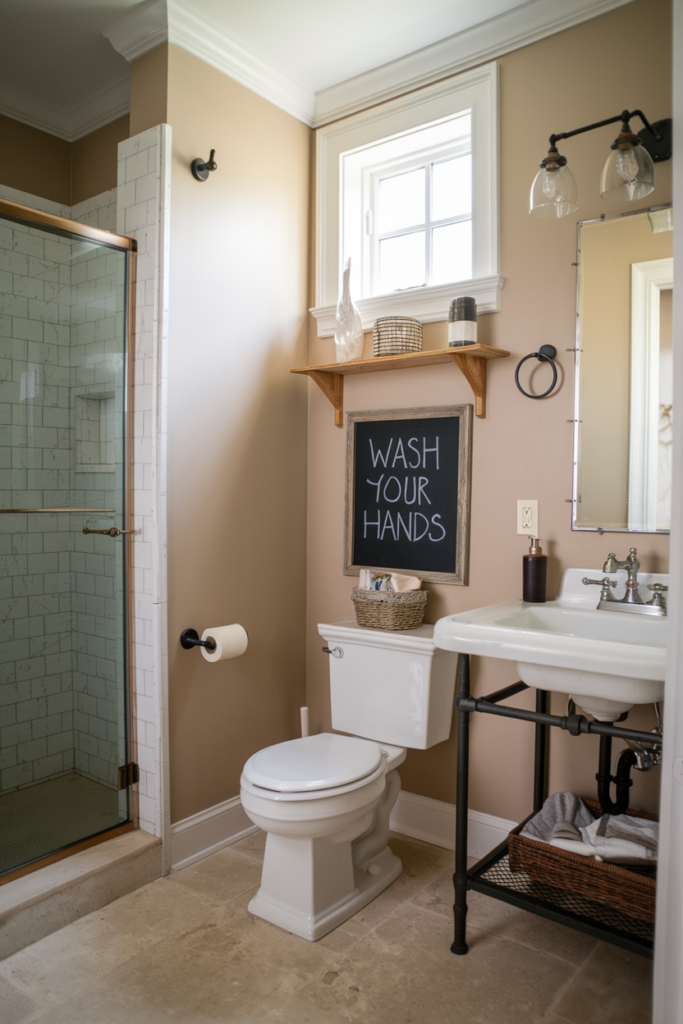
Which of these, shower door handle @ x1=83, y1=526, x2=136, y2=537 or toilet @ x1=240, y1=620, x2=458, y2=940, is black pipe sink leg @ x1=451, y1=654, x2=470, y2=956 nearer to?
toilet @ x1=240, y1=620, x2=458, y2=940

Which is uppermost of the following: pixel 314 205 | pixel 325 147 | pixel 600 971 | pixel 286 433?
pixel 325 147

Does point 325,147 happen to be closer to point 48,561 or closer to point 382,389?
point 382,389

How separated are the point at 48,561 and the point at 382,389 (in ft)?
4.27

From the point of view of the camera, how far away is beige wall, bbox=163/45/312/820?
2.30 meters

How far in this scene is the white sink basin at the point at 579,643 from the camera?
1.49 metres

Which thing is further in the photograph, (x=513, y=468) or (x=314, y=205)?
(x=314, y=205)

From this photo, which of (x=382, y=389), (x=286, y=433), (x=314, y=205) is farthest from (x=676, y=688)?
(x=314, y=205)

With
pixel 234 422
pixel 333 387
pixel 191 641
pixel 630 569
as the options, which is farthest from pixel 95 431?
pixel 630 569

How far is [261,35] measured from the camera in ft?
7.65

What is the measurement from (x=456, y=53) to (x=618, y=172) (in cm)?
95

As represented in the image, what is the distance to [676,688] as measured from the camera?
1.20 meters

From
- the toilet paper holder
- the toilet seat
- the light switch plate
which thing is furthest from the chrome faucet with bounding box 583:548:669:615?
the toilet paper holder

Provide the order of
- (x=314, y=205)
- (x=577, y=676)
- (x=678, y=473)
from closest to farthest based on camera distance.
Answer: (x=678, y=473) → (x=577, y=676) → (x=314, y=205)

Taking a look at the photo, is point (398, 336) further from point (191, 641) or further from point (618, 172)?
point (191, 641)
